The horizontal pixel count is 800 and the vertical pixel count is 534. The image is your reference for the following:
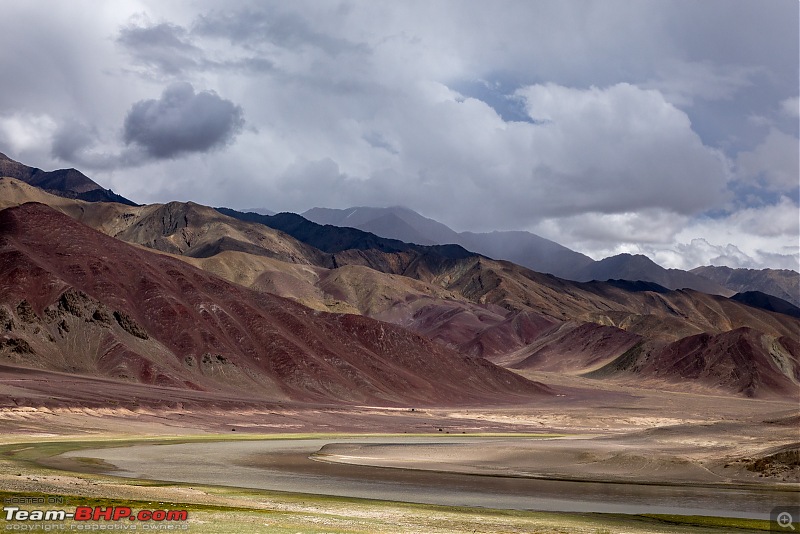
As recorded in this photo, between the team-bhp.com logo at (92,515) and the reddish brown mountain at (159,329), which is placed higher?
the reddish brown mountain at (159,329)

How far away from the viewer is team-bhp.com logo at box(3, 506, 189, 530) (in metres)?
25.7

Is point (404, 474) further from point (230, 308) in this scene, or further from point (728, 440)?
point (230, 308)

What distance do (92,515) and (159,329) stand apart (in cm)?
13806

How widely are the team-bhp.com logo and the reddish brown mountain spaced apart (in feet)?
369

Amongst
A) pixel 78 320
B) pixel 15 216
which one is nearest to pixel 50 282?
pixel 78 320

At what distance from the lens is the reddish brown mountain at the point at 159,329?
463 feet

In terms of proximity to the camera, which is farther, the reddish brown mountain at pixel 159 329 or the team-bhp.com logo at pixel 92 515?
the reddish brown mountain at pixel 159 329

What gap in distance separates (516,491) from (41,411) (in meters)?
62.9

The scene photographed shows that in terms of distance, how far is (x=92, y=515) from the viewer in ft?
88.0

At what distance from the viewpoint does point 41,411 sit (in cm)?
9169

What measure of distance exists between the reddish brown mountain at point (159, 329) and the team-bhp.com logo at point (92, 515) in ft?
369

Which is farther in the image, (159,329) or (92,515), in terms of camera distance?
(159,329)

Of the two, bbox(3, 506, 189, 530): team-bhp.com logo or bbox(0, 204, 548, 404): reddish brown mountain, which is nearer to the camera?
bbox(3, 506, 189, 530): team-bhp.com logo

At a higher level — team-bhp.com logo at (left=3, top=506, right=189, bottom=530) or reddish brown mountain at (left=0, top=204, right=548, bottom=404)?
reddish brown mountain at (left=0, top=204, right=548, bottom=404)
